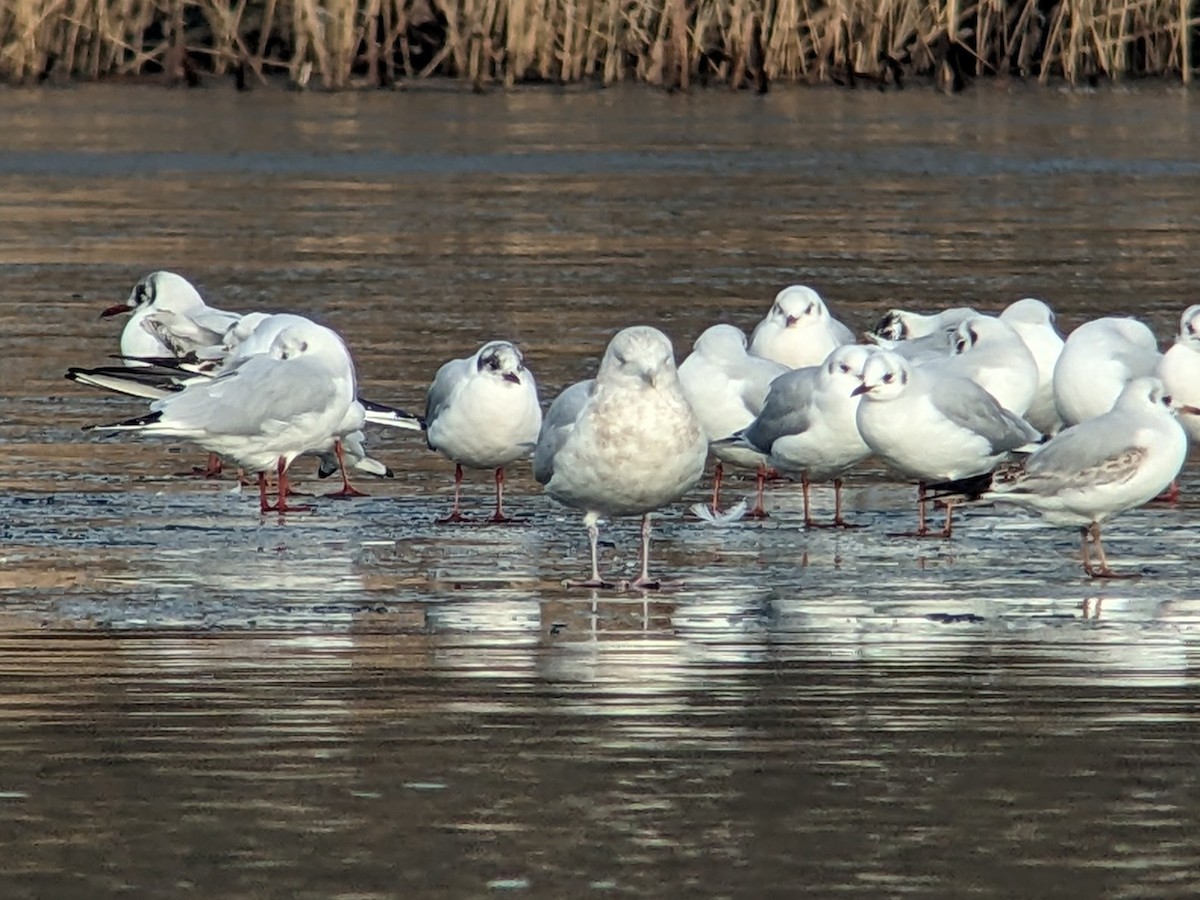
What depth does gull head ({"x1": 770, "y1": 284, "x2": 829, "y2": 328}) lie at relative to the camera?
13336mm

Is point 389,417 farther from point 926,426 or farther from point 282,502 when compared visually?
point 926,426

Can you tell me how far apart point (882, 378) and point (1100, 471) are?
1209 millimetres

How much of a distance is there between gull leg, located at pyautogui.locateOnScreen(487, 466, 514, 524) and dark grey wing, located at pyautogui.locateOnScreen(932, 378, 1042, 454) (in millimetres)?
1650

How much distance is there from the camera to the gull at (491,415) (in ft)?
37.6

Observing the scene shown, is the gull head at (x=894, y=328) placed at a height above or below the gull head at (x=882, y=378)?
below

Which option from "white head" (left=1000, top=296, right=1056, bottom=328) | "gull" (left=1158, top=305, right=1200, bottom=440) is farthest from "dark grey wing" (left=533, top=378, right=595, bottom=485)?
"white head" (left=1000, top=296, right=1056, bottom=328)

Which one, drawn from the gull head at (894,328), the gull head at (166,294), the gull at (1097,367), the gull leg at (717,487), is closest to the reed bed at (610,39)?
the gull head at (166,294)

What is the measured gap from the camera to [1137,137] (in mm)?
31234

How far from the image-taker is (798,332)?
526 inches

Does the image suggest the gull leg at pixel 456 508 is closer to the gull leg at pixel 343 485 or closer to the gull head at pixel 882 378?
the gull leg at pixel 343 485

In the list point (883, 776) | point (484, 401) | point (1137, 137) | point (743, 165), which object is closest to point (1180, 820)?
point (883, 776)

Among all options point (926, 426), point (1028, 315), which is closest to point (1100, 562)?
point (926, 426)

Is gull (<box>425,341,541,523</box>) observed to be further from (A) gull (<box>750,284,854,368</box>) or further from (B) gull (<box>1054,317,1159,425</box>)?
(B) gull (<box>1054,317,1159,425</box>)

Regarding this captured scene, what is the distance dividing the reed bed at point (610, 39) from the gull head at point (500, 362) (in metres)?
23.0
